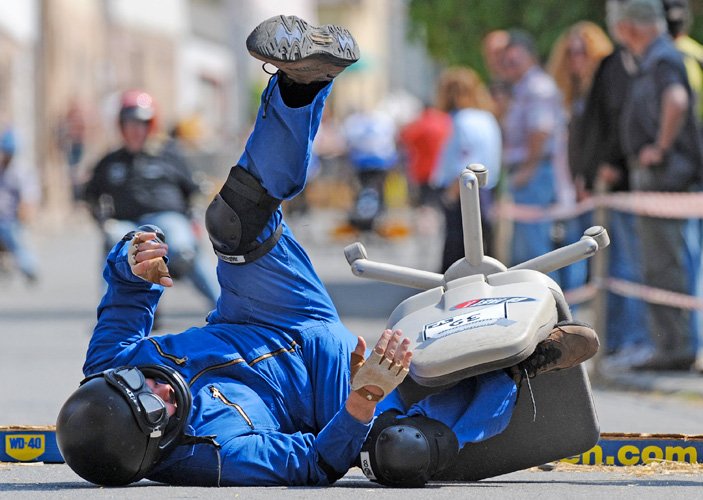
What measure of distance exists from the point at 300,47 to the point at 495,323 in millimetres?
1024

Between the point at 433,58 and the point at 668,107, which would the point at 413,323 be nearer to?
the point at 668,107

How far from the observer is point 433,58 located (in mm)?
17297

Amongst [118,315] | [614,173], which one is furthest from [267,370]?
[614,173]

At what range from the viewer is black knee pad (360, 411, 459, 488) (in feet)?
19.2

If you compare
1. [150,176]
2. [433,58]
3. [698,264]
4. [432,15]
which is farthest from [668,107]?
[433,58]

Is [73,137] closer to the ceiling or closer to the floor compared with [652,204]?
closer to the ceiling

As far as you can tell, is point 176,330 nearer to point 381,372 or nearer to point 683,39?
point 683,39

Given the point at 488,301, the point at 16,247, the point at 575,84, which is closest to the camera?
the point at 488,301

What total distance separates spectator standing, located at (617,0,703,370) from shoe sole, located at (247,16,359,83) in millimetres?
4722

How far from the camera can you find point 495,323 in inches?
227

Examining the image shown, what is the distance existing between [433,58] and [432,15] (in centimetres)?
118

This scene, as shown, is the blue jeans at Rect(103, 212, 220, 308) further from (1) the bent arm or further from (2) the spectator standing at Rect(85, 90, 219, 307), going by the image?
(1) the bent arm

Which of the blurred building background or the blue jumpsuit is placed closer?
the blue jumpsuit

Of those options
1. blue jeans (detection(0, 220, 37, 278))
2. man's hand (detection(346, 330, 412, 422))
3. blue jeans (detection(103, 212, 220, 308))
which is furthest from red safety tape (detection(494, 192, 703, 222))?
blue jeans (detection(0, 220, 37, 278))
